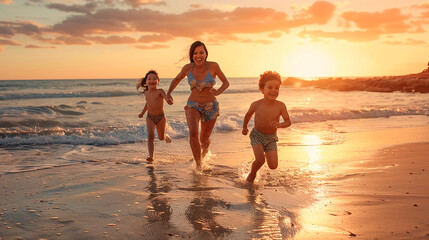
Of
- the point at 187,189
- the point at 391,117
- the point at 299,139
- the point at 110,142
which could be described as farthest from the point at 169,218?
the point at 391,117

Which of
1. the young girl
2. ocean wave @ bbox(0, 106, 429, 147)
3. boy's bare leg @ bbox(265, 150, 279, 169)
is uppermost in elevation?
the young girl

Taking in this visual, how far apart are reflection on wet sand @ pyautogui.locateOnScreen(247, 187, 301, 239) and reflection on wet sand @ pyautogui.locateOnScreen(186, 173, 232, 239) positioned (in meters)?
0.28

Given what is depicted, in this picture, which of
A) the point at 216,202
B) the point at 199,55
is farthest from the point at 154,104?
the point at 216,202

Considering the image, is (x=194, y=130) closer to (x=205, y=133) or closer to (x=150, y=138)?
(x=205, y=133)

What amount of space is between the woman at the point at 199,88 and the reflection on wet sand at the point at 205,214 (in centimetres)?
131

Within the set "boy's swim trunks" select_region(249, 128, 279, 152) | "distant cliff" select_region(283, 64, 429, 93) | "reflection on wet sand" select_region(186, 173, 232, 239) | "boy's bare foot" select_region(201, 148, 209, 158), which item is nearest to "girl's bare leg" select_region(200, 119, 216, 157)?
"boy's bare foot" select_region(201, 148, 209, 158)

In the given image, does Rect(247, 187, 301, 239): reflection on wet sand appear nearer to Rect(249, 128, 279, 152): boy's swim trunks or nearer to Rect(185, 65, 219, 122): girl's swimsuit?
Rect(249, 128, 279, 152): boy's swim trunks

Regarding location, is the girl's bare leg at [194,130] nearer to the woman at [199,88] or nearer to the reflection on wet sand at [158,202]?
the woman at [199,88]

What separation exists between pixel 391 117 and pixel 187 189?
13.6 metres

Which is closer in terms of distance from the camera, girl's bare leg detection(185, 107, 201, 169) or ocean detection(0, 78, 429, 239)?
ocean detection(0, 78, 429, 239)

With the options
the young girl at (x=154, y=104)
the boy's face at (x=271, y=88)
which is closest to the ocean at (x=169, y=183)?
the young girl at (x=154, y=104)

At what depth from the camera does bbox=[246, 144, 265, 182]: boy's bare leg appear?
527 cm

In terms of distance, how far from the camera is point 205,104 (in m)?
6.27

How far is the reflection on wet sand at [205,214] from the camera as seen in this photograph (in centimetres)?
338
